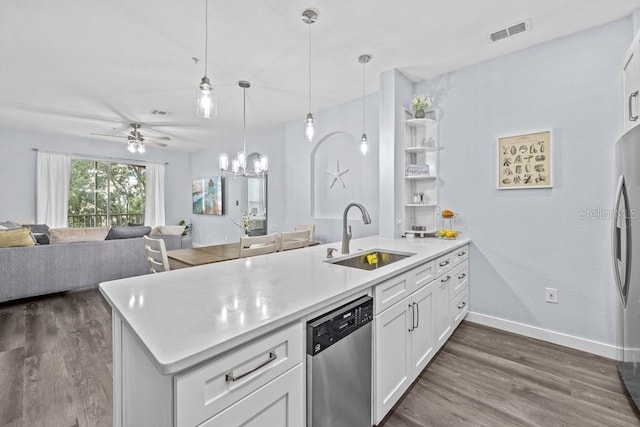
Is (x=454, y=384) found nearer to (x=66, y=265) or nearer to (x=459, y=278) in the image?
(x=459, y=278)

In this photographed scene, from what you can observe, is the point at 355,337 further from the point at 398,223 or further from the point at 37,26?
the point at 37,26

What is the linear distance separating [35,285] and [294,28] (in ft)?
13.6

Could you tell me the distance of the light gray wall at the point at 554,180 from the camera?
92.5 inches

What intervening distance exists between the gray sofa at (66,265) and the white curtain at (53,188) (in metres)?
3.01

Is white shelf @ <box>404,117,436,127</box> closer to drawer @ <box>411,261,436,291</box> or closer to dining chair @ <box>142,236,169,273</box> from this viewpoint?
drawer @ <box>411,261,436,291</box>

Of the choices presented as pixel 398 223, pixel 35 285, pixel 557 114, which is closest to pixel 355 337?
pixel 398 223

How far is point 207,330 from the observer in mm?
875

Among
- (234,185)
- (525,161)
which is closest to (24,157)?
(234,185)

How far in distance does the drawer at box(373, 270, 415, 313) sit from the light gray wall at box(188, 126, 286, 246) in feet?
12.1

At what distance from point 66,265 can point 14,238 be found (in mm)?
593

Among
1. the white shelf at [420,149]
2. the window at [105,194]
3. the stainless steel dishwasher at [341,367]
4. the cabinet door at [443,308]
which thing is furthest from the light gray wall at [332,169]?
the window at [105,194]

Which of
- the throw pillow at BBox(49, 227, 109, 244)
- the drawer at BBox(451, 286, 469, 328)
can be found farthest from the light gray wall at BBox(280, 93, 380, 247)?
the throw pillow at BBox(49, 227, 109, 244)

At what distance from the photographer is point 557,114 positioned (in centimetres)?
254

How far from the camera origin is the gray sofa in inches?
135
